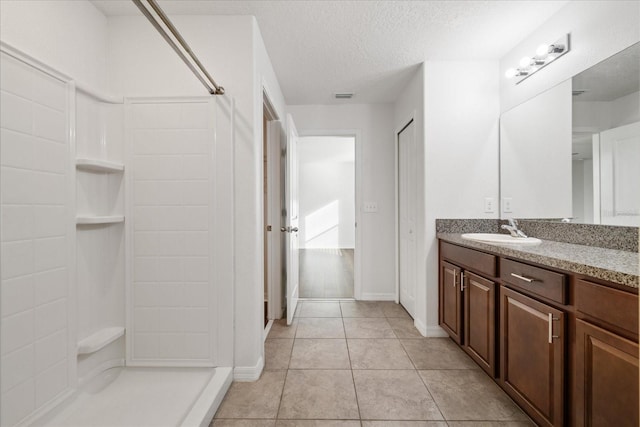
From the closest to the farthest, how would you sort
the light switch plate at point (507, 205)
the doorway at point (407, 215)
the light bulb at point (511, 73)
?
the light bulb at point (511, 73) → the light switch plate at point (507, 205) → the doorway at point (407, 215)

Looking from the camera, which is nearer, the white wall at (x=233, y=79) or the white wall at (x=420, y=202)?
the white wall at (x=233, y=79)

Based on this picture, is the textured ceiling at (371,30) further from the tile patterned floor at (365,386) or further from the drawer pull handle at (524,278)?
the tile patterned floor at (365,386)

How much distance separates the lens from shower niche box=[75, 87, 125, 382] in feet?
5.49

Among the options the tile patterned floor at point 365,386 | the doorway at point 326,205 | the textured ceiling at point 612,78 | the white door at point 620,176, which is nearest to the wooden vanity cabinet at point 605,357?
the tile patterned floor at point 365,386

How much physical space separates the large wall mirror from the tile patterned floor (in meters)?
1.17

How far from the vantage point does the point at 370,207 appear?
346 centimetres

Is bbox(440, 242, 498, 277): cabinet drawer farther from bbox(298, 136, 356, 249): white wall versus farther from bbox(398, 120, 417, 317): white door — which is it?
bbox(298, 136, 356, 249): white wall

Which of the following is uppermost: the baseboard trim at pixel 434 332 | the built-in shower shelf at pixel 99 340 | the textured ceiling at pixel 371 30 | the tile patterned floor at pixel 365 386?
the textured ceiling at pixel 371 30

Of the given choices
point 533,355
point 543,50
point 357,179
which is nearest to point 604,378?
point 533,355

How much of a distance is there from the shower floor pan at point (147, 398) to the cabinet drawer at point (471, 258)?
1.63 m

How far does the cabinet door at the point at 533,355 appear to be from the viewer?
1.22 metres

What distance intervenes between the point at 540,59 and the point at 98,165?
2.81m

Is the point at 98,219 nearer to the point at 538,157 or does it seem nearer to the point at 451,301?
the point at 451,301

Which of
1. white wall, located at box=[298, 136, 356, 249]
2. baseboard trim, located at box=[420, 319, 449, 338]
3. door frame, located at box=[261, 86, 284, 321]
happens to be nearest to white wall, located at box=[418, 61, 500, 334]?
baseboard trim, located at box=[420, 319, 449, 338]
